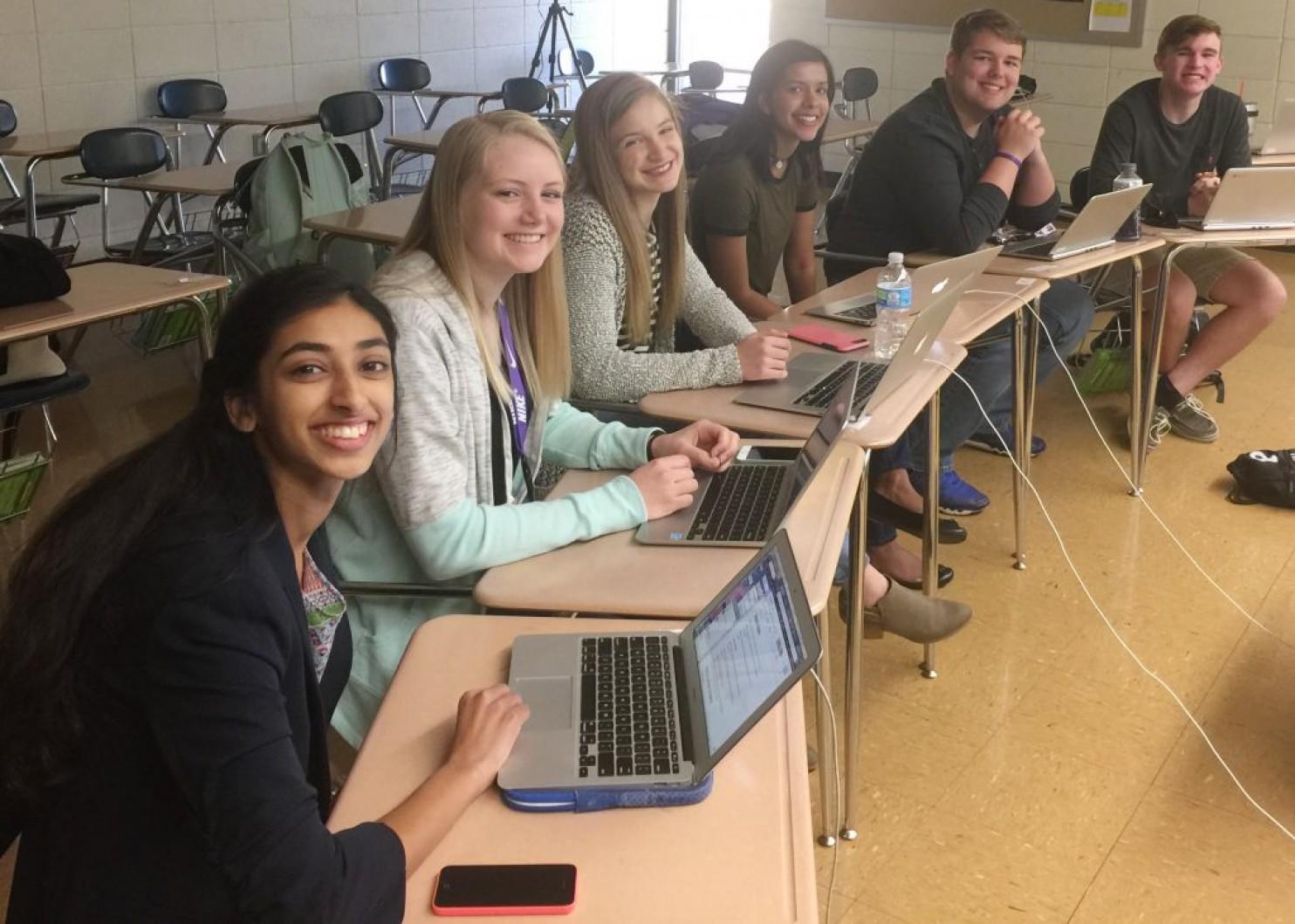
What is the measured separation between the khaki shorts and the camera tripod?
4.66 metres

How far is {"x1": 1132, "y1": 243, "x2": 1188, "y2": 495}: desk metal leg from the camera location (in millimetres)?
3647

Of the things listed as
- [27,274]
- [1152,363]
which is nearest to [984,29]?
[1152,363]

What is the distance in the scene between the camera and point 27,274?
3.01 metres

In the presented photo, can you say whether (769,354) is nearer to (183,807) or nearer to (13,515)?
(183,807)

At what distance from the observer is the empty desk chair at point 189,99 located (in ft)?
20.2

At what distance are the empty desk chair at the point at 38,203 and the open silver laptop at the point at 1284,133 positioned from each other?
4.54m

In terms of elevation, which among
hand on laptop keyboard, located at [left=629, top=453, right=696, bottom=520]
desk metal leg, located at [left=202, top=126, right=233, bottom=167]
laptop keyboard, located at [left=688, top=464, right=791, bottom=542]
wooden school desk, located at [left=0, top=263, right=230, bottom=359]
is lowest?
laptop keyboard, located at [left=688, top=464, right=791, bottom=542]

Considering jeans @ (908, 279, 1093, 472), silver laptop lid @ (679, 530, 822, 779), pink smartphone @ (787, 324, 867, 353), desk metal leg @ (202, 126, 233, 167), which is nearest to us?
silver laptop lid @ (679, 530, 822, 779)

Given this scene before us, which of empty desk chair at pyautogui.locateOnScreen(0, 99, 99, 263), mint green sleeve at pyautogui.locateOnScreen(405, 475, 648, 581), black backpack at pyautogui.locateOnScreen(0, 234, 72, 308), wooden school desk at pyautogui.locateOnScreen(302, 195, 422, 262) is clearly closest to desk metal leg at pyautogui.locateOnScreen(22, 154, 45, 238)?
empty desk chair at pyautogui.locateOnScreen(0, 99, 99, 263)

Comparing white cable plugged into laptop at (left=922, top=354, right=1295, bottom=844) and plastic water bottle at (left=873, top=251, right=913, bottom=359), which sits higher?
plastic water bottle at (left=873, top=251, right=913, bottom=359)

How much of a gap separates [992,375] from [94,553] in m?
2.69

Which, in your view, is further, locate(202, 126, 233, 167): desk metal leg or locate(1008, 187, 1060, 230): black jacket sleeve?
locate(202, 126, 233, 167): desk metal leg

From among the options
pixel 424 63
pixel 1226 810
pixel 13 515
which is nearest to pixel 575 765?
pixel 1226 810

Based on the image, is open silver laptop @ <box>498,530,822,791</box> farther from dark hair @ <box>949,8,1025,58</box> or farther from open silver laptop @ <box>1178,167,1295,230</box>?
open silver laptop @ <box>1178,167,1295,230</box>
